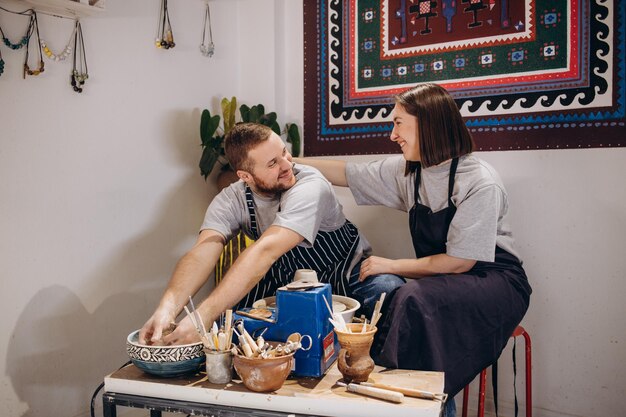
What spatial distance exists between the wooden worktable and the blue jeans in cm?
57

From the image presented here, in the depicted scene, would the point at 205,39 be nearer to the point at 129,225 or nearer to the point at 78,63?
the point at 78,63

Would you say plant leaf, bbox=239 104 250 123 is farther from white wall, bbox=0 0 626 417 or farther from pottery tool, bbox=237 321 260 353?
pottery tool, bbox=237 321 260 353

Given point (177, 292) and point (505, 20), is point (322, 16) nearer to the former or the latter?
point (505, 20)

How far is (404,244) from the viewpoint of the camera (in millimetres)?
2713

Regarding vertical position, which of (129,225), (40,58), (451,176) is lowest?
(129,225)

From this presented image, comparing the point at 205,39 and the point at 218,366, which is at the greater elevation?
the point at 205,39

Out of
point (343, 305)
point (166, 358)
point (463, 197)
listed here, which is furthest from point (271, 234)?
point (463, 197)

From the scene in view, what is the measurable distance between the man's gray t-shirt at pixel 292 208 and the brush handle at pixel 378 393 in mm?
684

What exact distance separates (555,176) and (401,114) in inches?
29.8

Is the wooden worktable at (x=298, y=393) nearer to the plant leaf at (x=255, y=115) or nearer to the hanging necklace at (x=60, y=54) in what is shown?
the hanging necklace at (x=60, y=54)

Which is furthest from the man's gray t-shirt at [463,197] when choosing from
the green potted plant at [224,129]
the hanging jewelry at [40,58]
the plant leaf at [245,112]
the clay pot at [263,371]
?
the hanging jewelry at [40,58]

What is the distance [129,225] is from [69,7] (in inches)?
36.6

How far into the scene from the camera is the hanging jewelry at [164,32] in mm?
2557

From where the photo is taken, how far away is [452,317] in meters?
1.82
